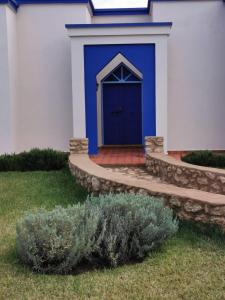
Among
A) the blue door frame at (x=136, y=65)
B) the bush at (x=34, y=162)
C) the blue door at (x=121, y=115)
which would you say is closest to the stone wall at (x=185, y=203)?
the bush at (x=34, y=162)

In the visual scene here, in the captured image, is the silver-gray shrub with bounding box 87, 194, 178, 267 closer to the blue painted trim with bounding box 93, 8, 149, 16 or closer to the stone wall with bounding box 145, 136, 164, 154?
the stone wall with bounding box 145, 136, 164, 154

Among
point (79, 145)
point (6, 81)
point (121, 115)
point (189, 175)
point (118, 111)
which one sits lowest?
point (189, 175)

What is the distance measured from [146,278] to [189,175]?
4152mm

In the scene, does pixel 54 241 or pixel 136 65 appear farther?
pixel 136 65

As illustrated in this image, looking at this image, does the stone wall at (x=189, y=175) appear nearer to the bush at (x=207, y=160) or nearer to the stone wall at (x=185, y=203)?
the bush at (x=207, y=160)

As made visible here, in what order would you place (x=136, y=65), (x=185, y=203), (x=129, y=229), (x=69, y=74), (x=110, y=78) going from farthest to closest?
(x=110, y=78)
(x=69, y=74)
(x=136, y=65)
(x=185, y=203)
(x=129, y=229)

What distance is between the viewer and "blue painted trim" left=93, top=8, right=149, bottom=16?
1408 centimetres

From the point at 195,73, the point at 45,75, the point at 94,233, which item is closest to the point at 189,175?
the point at 94,233

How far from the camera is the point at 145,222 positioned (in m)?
5.21

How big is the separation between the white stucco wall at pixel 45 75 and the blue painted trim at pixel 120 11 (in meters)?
0.95

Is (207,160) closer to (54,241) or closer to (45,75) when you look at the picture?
(45,75)

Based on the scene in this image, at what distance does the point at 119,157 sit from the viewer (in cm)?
1202

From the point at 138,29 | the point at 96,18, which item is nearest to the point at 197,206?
the point at 138,29

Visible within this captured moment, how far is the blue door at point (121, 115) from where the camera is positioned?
14609mm
